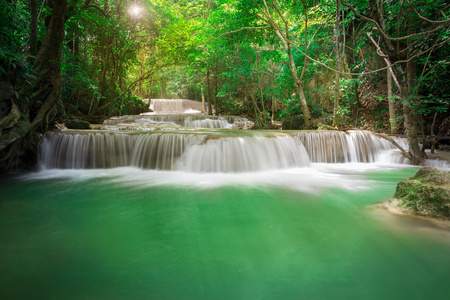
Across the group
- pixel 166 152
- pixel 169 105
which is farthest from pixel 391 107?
pixel 169 105

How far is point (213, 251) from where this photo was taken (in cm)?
200

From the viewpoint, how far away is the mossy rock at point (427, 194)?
2.46m

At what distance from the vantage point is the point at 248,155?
6219 millimetres

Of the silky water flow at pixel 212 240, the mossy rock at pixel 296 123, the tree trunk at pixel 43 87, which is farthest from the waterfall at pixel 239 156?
the mossy rock at pixel 296 123

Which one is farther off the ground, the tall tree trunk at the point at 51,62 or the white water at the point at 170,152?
the tall tree trunk at the point at 51,62

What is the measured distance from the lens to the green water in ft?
4.88

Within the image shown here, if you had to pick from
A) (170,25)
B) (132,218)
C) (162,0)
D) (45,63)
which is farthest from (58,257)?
(162,0)

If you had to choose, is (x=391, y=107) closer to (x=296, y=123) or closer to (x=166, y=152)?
(x=296, y=123)

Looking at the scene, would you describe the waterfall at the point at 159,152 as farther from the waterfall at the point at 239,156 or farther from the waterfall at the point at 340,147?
the waterfall at the point at 340,147

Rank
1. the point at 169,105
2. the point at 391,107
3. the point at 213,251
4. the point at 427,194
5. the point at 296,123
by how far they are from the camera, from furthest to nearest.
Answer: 1. the point at 169,105
2. the point at 296,123
3. the point at 391,107
4. the point at 427,194
5. the point at 213,251

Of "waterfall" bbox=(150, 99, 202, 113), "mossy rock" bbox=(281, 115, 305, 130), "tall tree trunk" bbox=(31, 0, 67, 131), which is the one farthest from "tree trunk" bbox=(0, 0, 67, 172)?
"waterfall" bbox=(150, 99, 202, 113)

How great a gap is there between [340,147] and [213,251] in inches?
277

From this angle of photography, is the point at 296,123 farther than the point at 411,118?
Yes

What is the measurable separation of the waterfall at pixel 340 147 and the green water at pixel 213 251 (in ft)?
13.8
